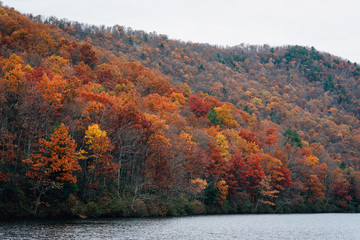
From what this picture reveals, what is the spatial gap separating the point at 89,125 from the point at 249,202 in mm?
48541

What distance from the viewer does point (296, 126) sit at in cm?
19812

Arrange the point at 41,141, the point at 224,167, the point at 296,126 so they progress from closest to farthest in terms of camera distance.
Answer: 1. the point at 41,141
2. the point at 224,167
3. the point at 296,126

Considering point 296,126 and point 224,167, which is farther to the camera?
point 296,126

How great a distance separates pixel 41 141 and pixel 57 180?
19.0 feet

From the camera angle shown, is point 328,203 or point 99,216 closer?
point 99,216

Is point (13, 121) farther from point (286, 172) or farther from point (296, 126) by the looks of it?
point (296, 126)

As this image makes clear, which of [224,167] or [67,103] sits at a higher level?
[67,103]

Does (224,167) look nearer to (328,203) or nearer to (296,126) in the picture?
(328,203)

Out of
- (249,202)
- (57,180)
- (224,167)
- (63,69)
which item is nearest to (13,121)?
(57,180)

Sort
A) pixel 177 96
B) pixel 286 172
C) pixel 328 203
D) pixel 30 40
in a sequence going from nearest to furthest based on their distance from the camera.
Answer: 1. pixel 286 172
2. pixel 30 40
3. pixel 328 203
4. pixel 177 96

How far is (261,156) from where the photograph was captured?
96938 millimetres

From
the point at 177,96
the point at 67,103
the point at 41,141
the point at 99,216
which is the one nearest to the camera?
the point at 41,141

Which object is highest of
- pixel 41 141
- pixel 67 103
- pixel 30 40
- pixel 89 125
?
pixel 30 40

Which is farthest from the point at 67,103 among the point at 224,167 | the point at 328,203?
the point at 328,203
